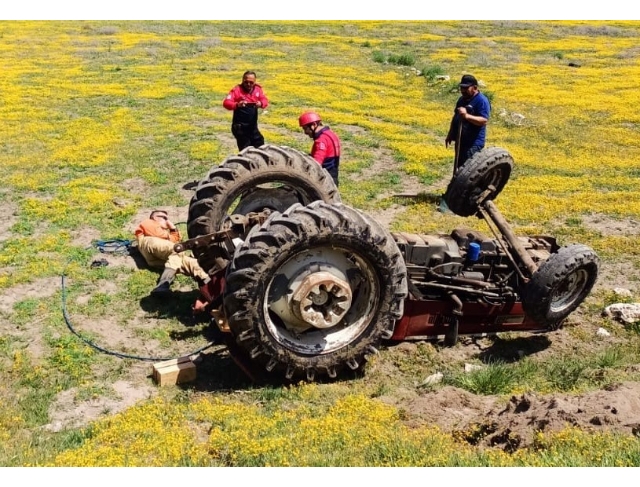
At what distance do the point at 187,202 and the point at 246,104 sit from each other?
221 centimetres

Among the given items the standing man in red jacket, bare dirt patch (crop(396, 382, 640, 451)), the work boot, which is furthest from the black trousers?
bare dirt patch (crop(396, 382, 640, 451))

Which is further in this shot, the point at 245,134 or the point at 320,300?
the point at 245,134

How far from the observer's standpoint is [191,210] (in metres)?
8.23

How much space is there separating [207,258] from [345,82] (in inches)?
860

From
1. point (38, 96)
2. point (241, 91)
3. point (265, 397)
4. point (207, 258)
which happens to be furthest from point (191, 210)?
point (38, 96)

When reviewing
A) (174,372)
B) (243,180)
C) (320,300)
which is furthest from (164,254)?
(320,300)

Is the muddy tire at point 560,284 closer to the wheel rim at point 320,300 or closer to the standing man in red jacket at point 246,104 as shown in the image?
the wheel rim at point 320,300

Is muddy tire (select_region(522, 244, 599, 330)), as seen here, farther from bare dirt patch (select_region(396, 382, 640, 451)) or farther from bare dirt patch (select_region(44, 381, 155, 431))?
bare dirt patch (select_region(44, 381, 155, 431))

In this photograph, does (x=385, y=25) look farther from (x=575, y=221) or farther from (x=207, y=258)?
(x=207, y=258)

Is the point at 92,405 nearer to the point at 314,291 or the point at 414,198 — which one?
Answer: the point at 314,291

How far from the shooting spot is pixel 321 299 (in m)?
6.39

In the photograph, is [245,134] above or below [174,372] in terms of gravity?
above

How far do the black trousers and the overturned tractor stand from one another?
4672 mm

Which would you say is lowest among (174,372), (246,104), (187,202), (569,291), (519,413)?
(187,202)
